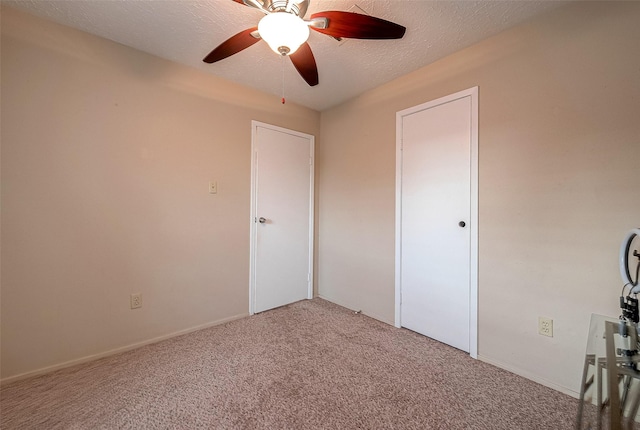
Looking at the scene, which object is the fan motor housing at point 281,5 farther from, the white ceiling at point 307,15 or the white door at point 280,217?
the white door at point 280,217

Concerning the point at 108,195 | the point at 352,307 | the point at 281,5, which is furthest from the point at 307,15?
the point at 352,307

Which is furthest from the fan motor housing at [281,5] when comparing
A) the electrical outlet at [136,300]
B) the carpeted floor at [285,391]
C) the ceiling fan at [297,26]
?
the electrical outlet at [136,300]

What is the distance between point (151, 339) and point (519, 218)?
9.51ft

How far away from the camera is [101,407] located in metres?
1.40

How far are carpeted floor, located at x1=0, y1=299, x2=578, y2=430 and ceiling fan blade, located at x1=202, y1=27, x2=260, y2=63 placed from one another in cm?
204

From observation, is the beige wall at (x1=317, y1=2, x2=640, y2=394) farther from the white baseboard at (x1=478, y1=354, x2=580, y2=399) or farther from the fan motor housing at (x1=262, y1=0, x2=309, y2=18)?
the fan motor housing at (x1=262, y1=0, x2=309, y2=18)

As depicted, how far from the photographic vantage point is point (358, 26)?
4.24ft

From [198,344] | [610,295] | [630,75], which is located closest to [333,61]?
[630,75]

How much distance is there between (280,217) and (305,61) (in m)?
1.62

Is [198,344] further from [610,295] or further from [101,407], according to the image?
[610,295]

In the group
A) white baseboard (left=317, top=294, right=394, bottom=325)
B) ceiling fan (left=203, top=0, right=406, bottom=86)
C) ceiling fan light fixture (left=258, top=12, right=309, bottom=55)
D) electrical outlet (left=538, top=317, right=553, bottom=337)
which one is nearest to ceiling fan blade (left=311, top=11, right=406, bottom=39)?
ceiling fan (left=203, top=0, right=406, bottom=86)

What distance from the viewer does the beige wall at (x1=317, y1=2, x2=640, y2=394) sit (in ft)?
4.54

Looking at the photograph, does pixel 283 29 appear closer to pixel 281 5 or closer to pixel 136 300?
pixel 281 5

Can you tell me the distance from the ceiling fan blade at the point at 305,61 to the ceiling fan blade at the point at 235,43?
26 centimetres
